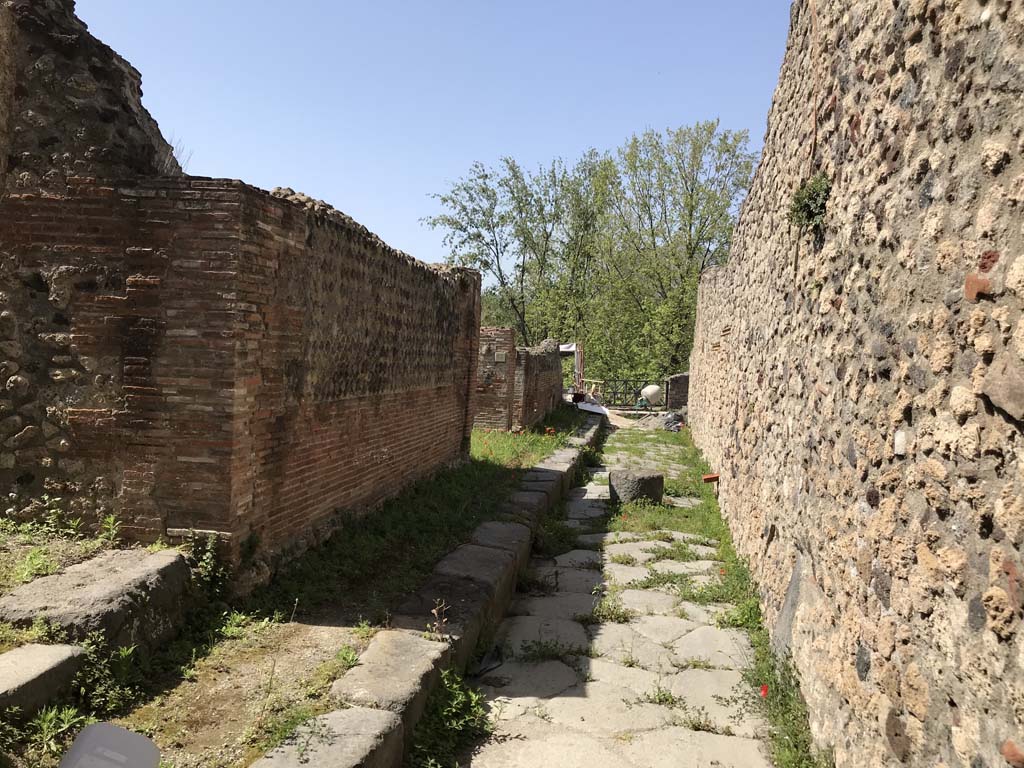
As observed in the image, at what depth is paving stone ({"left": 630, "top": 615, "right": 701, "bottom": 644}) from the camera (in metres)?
4.19

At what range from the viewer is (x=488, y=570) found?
447 centimetres

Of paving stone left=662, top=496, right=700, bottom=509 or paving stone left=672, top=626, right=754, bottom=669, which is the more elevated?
paving stone left=662, top=496, right=700, bottom=509

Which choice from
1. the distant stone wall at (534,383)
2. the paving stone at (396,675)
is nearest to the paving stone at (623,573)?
the paving stone at (396,675)

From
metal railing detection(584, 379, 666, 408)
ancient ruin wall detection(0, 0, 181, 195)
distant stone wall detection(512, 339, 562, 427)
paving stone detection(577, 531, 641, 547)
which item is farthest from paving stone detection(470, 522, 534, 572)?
metal railing detection(584, 379, 666, 408)

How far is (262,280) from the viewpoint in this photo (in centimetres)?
380

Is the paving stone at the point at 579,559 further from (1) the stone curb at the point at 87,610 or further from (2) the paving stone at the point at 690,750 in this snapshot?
(1) the stone curb at the point at 87,610

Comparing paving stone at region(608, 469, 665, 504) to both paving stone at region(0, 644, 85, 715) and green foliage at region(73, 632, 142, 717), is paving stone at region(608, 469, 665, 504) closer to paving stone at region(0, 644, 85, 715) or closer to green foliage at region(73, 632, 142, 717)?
Answer: green foliage at region(73, 632, 142, 717)

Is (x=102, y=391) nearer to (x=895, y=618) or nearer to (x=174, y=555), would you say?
(x=174, y=555)

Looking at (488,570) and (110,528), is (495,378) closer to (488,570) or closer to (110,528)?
(488,570)

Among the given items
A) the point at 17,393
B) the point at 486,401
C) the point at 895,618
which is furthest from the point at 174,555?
the point at 486,401

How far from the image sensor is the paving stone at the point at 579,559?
5648mm

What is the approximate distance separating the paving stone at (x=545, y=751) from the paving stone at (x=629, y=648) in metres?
0.84

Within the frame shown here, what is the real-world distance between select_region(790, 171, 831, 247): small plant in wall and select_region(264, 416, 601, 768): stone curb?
9.09 ft

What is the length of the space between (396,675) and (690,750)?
1323 mm
